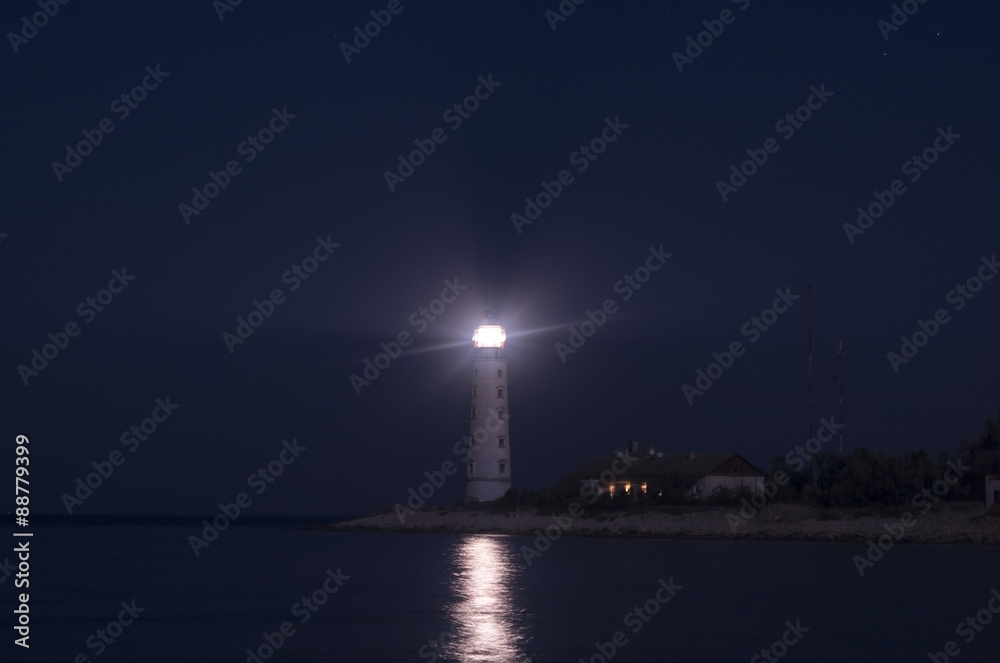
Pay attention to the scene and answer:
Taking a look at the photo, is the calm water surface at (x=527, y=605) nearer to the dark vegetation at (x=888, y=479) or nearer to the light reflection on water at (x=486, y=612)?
the light reflection on water at (x=486, y=612)

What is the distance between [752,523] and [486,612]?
3149cm

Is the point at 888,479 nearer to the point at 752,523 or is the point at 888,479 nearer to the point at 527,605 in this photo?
the point at 752,523

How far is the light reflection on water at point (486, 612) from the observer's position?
24.3m

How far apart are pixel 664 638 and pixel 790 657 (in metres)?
3.11

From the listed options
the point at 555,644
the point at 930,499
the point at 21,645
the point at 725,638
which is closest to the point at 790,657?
the point at 725,638

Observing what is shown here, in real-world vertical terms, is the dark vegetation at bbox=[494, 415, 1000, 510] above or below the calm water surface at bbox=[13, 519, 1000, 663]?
above

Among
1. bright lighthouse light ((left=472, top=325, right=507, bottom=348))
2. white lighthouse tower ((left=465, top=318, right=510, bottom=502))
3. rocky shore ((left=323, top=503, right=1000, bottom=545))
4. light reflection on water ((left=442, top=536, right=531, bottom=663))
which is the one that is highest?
bright lighthouse light ((left=472, top=325, right=507, bottom=348))

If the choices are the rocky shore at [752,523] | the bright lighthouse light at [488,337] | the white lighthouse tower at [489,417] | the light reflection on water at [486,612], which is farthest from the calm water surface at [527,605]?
the bright lighthouse light at [488,337]

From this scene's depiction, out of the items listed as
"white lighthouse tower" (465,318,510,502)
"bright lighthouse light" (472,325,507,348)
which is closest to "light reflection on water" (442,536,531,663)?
"white lighthouse tower" (465,318,510,502)

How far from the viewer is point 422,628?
91.2ft

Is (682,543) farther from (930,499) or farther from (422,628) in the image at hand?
(422,628)

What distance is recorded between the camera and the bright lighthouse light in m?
68.8

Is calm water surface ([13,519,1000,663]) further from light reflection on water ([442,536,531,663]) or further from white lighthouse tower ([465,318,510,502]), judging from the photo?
white lighthouse tower ([465,318,510,502])

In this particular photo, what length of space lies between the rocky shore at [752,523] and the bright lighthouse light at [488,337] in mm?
8853
